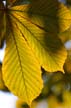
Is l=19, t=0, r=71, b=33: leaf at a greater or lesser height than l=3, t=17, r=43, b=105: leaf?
greater

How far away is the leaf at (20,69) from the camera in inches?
34.1

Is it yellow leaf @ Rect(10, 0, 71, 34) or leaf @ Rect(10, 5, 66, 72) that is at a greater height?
yellow leaf @ Rect(10, 0, 71, 34)

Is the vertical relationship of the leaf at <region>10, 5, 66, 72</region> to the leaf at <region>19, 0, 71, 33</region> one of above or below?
below

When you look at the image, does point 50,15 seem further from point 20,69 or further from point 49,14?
point 20,69

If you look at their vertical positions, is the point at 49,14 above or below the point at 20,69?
above

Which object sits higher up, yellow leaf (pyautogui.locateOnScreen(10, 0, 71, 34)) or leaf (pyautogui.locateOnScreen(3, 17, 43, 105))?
yellow leaf (pyautogui.locateOnScreen(10, 0, 71, 34))

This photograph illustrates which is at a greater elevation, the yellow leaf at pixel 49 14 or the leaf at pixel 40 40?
the yellow leaf at pixel 49 14

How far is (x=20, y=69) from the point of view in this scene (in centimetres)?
90

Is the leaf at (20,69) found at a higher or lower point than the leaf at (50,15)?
lower

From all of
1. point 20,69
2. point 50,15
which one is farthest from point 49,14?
point 20,69

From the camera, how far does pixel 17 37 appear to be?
914 millimetres

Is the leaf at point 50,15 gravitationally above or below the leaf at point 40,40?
above

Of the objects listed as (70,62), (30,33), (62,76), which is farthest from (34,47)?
(62,76)

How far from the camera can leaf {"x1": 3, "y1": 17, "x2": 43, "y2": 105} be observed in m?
0.87
